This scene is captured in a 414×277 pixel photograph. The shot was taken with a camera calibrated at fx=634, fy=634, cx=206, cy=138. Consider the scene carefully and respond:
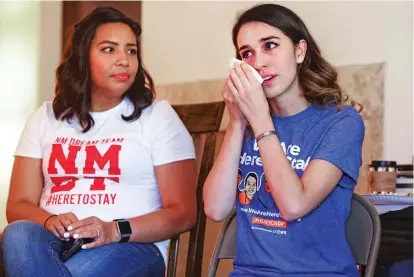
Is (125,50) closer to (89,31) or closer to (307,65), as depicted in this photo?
(89,31)

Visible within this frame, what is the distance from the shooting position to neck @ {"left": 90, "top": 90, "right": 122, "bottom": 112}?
1.84 meters

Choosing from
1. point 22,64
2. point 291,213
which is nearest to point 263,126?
point 291,213

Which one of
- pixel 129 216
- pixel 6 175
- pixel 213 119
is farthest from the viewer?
pixel 6 175

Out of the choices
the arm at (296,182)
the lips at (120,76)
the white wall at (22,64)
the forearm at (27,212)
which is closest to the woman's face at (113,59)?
the lips at (120,76)

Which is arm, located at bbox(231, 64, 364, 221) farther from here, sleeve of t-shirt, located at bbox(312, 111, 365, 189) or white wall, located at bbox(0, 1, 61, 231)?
white wall, located at bbox(0, 1, 61, 231)

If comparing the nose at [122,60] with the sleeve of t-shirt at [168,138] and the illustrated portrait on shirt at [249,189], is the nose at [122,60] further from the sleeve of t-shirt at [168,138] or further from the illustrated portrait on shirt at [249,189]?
the illustrated portrait on shirt at [249,189]

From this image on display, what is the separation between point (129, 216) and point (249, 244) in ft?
1.50

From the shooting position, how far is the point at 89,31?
6.08ft

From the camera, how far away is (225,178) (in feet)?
4.42

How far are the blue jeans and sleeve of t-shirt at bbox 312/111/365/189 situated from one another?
1.78 feet

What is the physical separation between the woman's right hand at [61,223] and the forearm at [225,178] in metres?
0.36

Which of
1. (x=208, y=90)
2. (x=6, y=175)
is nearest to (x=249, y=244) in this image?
(x=208, y=90)

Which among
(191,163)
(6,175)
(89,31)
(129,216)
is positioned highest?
(89,31)

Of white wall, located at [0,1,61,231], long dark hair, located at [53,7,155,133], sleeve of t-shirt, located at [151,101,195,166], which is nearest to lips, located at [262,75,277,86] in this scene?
sleeve of t-shirt, located at [151,101,195,166]
